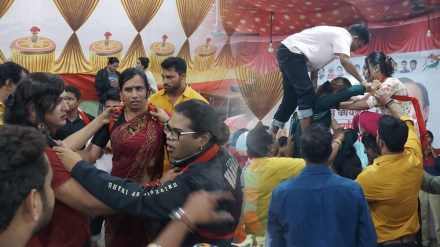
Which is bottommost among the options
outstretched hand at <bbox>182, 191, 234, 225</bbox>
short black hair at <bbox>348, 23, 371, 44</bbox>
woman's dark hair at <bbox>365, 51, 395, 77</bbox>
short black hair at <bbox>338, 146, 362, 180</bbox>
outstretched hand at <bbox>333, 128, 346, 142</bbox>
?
short black hair at <bbox>338, 146, 362, 180</bbox>

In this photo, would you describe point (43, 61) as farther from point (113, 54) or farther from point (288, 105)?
point (288, 105)

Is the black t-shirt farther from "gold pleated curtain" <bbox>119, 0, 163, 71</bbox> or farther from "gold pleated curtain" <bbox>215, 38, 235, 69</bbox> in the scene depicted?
"gold pleated curtain" <bbox>119, 0, 163, 71</bbox>

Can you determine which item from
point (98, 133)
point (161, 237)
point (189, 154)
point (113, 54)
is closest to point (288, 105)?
point (98, 133)

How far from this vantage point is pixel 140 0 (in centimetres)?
634

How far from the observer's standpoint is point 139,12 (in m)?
6.34

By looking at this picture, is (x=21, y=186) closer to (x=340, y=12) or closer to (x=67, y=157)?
(x=67, y=157)

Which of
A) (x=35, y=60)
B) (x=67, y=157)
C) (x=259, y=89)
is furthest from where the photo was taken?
(x=35, y=60)

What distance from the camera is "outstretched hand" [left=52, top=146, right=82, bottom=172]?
1.66 meters

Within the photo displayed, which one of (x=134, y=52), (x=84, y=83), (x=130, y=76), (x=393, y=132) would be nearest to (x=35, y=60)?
(x=84, y=83)

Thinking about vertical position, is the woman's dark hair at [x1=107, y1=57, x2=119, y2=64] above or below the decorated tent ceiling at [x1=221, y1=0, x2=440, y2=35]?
below

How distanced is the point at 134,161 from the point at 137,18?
4245 millimetres

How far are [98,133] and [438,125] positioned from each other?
3.82 metres

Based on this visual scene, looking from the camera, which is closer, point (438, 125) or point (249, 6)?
point (249, 6)

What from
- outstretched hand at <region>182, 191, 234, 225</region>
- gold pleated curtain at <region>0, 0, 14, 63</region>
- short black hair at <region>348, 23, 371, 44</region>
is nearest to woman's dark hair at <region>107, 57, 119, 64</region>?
gold pleated curtain at <region>0, 0, 14, 63</region>
